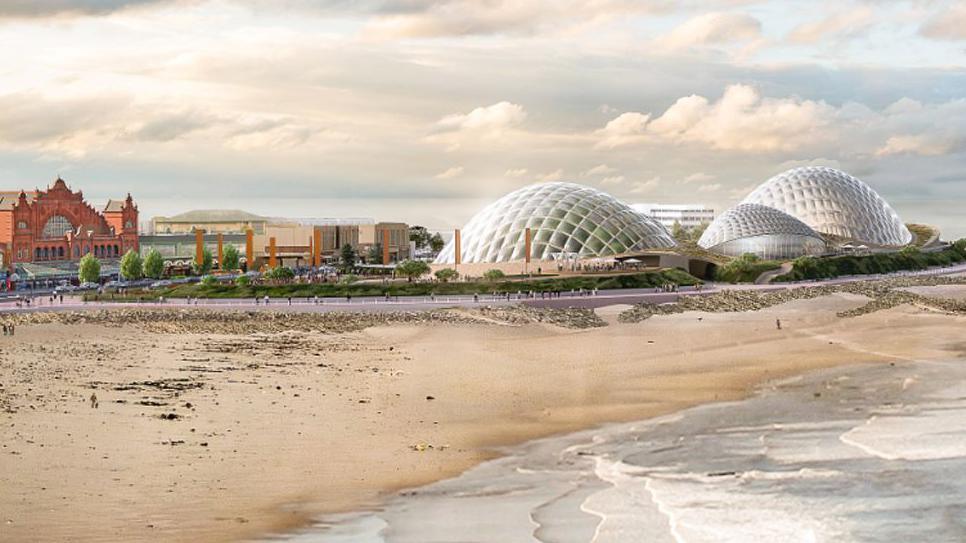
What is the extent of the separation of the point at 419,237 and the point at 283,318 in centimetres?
9085

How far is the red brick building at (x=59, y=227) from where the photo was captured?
88125 mm

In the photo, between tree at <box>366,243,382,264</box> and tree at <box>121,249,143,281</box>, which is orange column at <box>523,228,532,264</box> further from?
tree at <box>366,243,382,264</box>

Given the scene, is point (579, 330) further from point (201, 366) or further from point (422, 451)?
point (422, 451)

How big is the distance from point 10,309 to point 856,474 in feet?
151

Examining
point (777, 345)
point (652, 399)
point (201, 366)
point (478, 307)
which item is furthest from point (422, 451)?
point (478, 307)

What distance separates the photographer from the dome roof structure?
110 metres

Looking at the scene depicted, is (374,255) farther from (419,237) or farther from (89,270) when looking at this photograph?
(89,270)

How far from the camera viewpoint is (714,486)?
20016mm

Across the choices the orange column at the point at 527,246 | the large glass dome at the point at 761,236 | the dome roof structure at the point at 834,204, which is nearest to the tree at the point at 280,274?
the orange column at the point at 527,246

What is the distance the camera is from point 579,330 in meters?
49.0

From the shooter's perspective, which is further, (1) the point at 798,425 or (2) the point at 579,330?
(2) the point at 579,330

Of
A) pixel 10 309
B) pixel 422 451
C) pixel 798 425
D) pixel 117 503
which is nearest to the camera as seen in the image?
pixel 117 503

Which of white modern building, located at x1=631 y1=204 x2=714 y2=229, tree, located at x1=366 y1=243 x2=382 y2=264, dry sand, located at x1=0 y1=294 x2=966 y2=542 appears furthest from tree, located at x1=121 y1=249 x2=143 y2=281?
white modern building, located at x1=631 y1=204 x2=714 y2=229

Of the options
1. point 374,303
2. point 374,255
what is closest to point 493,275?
point 374,303
